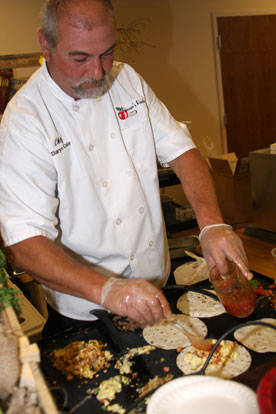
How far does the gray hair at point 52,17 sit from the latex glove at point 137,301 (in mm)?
767

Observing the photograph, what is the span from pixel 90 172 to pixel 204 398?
948 mm

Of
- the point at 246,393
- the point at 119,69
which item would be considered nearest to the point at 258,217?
the point at 119,69

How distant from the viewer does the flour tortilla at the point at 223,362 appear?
1062 millimetres

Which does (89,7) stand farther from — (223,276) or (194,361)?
(194,361)

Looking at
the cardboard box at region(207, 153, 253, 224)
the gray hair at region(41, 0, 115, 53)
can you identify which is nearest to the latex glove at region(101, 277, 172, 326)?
the gray hair at region(41, 0, 115, 53)

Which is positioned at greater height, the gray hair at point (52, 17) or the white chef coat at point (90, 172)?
the gray hair at point (52, 17)

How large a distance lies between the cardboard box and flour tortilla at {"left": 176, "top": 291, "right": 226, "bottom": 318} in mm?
2498

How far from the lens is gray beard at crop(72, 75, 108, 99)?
1.32 meters

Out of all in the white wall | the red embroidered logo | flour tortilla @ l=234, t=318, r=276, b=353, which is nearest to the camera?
flour tortilla @ l=234, t=318, r=276, b=353

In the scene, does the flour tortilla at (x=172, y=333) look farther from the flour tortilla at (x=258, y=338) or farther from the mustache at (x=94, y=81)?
the mustache at (x=94, y=81)

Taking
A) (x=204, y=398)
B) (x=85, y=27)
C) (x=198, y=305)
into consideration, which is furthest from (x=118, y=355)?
(x=85, y=27)

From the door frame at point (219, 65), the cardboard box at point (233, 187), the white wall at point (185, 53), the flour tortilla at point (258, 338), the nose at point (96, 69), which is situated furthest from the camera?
the door frame at point (219, 65)

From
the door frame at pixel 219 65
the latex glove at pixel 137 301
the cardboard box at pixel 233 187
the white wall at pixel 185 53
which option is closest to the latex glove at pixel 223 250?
the latex glove at pixel 137 301

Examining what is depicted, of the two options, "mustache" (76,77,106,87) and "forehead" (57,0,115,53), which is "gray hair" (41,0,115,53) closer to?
"forehead" (57,0,115,53)
